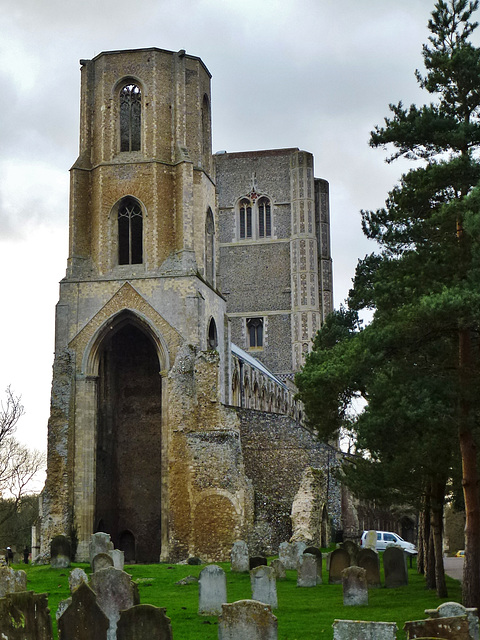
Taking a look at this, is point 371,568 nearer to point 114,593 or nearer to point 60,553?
point 114,593

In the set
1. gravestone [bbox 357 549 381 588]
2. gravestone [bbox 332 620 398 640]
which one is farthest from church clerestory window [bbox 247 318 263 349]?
gravestone [bbox 332 620 398 640]

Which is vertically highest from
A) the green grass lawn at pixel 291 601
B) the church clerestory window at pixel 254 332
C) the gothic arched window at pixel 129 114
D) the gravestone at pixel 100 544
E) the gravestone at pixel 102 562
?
the gothic arched window at pixel 129 114

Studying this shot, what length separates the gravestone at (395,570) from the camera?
19312 millimetres

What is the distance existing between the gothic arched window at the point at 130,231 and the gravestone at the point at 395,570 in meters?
17.1

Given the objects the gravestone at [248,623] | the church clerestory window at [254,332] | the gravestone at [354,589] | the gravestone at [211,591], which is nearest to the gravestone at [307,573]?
the gravestone at [354,589]

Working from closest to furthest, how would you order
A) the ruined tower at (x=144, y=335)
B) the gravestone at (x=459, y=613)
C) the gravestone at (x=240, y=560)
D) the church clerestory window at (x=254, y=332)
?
the gravestone at (x=459, y=613) < the gravestone at (x=240, y=560) < the ruined tower at (x=144, y=335) < the church clerestory window at (x=254, y=332)

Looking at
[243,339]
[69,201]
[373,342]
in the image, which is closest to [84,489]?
[69,201]

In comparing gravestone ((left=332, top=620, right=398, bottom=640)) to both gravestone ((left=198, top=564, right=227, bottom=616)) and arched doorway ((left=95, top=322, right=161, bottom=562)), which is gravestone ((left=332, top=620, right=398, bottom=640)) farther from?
arched doorway ((left=95, top=322, right=161, bottom=562))

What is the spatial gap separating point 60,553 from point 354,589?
38.5 ft

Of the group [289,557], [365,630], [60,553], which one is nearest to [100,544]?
[60,553]

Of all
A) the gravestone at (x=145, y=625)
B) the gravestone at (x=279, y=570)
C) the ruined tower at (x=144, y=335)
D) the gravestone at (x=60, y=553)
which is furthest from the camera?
the ruined tower at (x=144, y=335)

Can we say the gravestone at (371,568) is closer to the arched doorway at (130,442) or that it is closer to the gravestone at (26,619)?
the gravestone at (26,619)

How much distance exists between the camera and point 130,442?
35031 mm

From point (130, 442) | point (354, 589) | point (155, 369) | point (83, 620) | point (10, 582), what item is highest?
point (155, 369)
